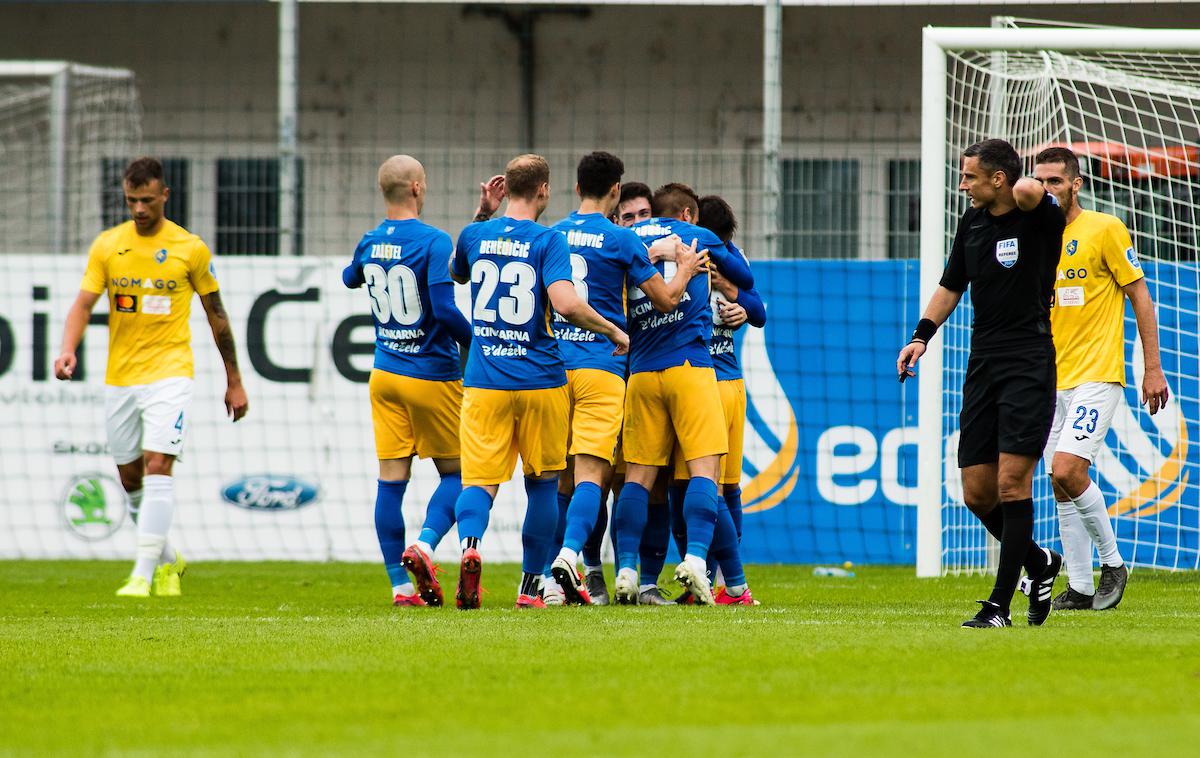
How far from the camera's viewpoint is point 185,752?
3.73 meters

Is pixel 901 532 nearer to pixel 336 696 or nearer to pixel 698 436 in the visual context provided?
pixel 698 436

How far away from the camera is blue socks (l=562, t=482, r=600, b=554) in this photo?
7566 mm

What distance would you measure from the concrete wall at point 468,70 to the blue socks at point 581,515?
9834 mm

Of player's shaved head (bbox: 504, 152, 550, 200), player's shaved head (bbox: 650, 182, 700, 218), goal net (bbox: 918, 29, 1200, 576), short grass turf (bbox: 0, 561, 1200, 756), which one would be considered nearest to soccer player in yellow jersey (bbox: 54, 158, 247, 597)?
short grass turf (bbox: 0, 561, 1200, 756)

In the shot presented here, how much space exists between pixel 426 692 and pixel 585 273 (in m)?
3.45

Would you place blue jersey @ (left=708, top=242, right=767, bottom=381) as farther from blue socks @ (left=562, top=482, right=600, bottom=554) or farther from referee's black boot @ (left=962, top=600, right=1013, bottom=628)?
referee's black boot @ (left=962, top=600, right=1013, bottom=628)

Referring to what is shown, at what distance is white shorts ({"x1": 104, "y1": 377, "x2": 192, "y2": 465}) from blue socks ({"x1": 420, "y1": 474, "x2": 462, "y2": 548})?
5.86 feet

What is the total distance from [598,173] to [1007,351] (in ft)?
7.29

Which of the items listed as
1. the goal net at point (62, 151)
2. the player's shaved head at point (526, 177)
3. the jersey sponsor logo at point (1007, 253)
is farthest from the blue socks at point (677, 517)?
the goal net at point (62, 151)

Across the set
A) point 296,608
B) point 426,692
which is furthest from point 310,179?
point 426,692

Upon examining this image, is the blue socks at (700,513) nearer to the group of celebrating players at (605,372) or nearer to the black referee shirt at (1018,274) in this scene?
the group of celebrating players at (605,372)

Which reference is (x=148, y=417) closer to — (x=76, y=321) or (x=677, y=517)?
(x=76, y=321)

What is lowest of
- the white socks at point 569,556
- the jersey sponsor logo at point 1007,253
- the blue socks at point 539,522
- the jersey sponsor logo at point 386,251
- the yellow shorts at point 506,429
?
the white socks at point 569,556

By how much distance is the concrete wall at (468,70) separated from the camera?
17.4 m
